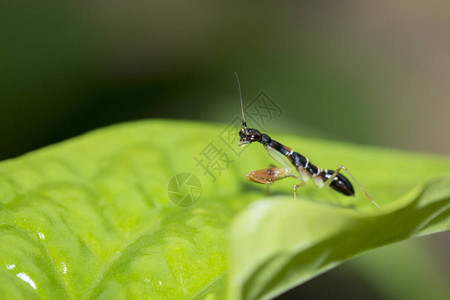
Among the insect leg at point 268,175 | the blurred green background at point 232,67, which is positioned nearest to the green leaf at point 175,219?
the insect leg at point 268,175

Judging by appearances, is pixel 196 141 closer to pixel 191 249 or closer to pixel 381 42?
pixel 191 249

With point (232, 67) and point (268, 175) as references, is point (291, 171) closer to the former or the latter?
point (268, 175)

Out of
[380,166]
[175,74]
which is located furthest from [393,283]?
[175,74]

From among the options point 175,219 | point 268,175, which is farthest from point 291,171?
point 175,219

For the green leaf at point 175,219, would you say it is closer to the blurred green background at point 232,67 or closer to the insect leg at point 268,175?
the insect leg at point 268,175

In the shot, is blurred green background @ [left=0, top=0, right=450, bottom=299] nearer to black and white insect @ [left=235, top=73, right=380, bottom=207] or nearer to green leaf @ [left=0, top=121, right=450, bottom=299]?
black and white insect @ [left=235, top=73, right=380, bottom=207]

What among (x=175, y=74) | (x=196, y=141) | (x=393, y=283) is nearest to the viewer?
(x=196, y=141)
